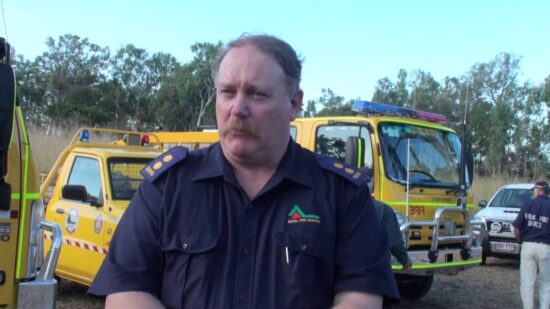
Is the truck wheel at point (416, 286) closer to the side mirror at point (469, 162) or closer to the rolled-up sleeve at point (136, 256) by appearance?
the side mirror at point (469, 162)

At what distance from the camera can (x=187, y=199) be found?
2.04m

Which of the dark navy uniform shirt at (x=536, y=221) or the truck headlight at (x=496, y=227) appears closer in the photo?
the dark navy uniform shirt at (x=536, y=221)

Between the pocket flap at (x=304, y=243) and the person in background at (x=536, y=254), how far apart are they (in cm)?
700

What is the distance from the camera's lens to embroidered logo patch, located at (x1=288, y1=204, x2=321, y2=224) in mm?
2021

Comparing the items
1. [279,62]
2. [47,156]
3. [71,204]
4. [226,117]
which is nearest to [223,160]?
[226,117]

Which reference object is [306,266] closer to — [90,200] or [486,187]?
[90,200]

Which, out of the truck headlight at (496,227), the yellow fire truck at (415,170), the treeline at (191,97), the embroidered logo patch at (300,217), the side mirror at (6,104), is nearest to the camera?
the embroidered logo patch at (300,217)

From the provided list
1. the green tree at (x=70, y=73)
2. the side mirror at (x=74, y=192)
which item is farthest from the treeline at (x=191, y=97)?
the side mirror at (x=74, y=192)

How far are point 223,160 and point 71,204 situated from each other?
5560 mm

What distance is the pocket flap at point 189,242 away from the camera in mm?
1973

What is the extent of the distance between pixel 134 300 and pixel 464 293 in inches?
353

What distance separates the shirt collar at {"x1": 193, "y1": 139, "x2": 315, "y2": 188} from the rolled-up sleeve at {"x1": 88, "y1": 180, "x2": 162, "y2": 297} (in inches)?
7.0

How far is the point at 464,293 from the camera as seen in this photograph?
9.99 m

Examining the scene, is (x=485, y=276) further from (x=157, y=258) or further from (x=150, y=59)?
(x=150, y=59)
